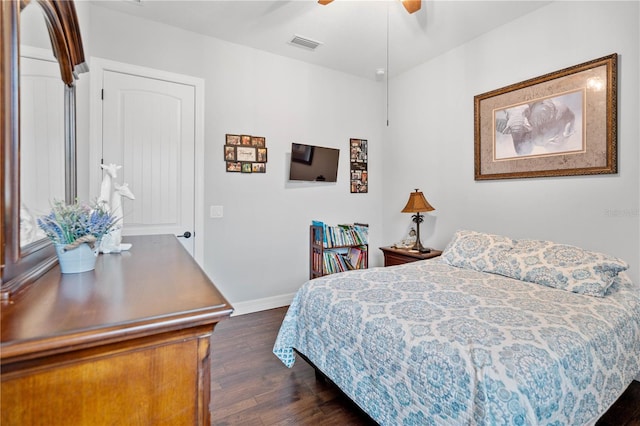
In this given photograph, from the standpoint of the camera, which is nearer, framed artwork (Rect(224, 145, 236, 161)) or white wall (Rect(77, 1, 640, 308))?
white wall (Rect(77, 1, 640, 308))

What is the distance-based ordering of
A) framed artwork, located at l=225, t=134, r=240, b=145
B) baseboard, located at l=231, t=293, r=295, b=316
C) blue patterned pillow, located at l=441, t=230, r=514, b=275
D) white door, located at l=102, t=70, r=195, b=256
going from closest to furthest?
blue patterned pillow, located at l=441, t=230, r=514, b=275 → white door, located at l=102, t=70, r=195, b=256 → framed artwork, located at l=225, t=134, r=240, b=145 → baseboard, located at l=231, t=293, r=295, b=316

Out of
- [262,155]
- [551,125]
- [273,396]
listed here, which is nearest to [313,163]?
[262,155]

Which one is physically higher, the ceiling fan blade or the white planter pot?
the ceiling fan blade

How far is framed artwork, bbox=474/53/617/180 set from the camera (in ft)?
7.53

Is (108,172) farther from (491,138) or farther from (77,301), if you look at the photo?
(491,138)

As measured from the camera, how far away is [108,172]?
1513mm

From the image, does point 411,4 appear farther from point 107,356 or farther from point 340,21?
point 107,356

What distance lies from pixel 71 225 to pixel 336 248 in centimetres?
295

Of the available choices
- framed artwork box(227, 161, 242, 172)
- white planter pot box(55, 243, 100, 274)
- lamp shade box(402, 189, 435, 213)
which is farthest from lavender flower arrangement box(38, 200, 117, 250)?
lamp shade box(402, 189, 435, 213)

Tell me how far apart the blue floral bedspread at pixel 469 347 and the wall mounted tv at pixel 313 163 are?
1.72m

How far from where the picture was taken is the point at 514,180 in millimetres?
2861

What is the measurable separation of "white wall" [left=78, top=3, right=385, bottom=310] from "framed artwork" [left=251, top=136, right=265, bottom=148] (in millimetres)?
59

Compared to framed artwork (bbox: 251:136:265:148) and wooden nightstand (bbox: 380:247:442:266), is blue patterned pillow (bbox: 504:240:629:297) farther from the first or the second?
framed artwork (bbox: 251:136:265:148)

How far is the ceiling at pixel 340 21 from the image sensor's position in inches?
103
